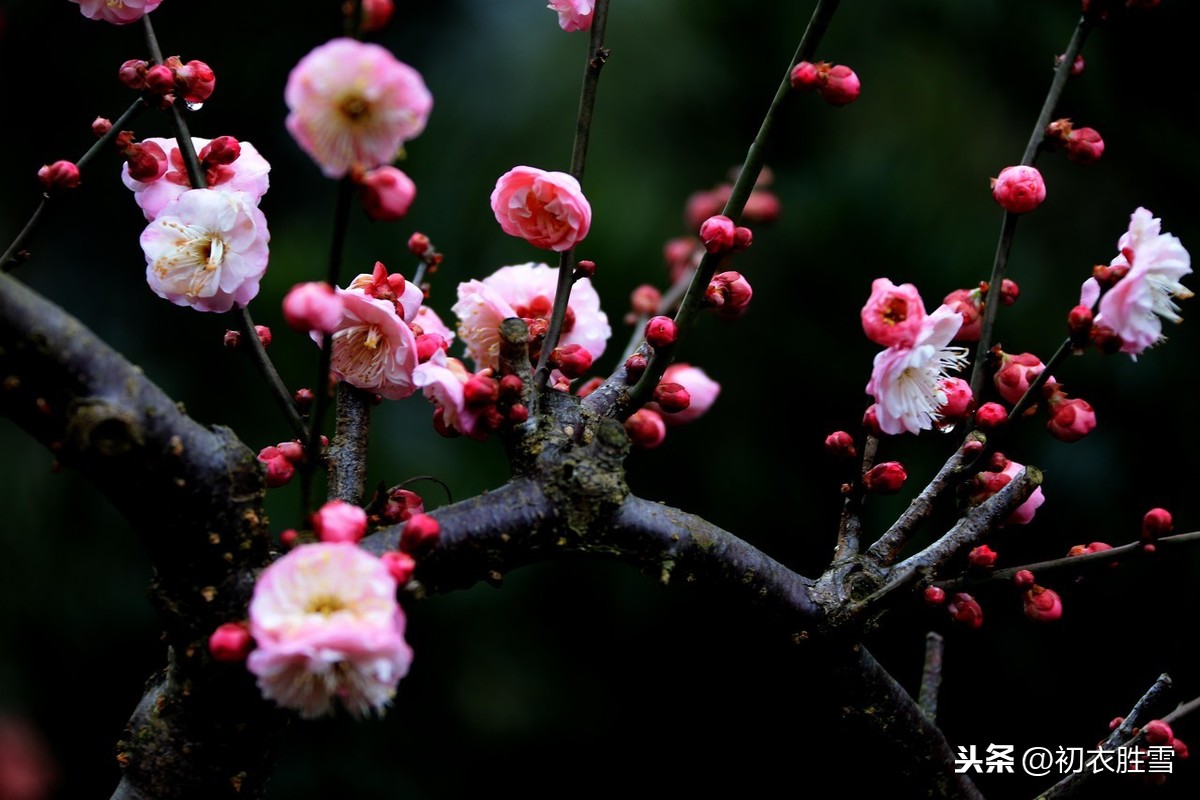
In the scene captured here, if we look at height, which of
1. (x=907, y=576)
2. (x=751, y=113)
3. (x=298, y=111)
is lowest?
(x=907, y=576)

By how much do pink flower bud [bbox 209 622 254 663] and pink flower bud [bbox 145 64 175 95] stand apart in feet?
1.11

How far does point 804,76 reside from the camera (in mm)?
588

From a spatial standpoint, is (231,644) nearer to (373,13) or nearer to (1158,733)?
(373,13)

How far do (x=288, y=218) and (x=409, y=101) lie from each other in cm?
197

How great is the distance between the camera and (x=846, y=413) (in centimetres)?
164

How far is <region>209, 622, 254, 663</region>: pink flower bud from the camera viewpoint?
1.68ft

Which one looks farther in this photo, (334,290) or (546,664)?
(546,664)

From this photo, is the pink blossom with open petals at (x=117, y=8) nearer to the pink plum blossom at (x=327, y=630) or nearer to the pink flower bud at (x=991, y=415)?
the pink plum blossom at (x=327, y=630)

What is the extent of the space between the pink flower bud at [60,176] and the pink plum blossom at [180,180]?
0.03 meters

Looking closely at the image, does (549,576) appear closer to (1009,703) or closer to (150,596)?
(1009,703)

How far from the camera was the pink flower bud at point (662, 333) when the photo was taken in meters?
0.65

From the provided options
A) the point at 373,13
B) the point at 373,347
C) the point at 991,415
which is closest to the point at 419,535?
the point at 373,347

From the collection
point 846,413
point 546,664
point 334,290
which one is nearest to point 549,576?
point 546,664

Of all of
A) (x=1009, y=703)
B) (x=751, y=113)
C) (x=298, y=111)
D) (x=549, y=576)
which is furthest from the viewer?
(x=751, y=113)
